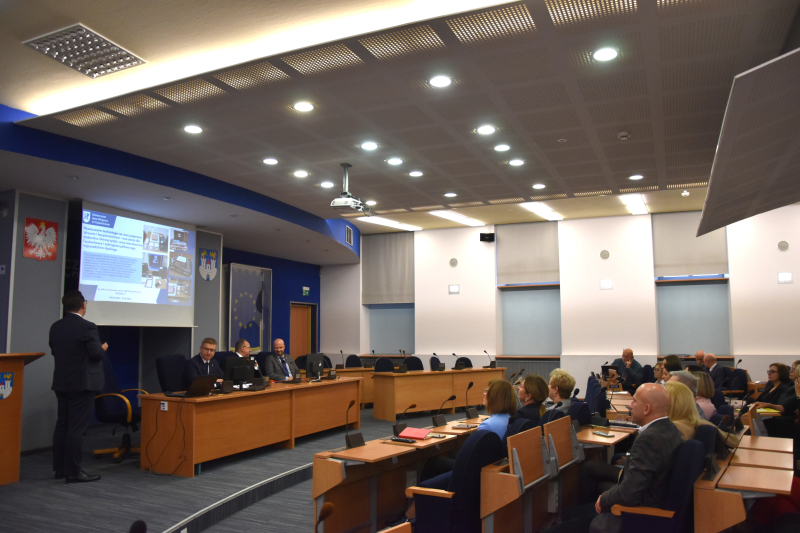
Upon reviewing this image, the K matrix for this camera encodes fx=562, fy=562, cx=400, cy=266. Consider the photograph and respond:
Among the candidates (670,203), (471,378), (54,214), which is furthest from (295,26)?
(670,203)

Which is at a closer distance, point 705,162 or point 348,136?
point 348,136

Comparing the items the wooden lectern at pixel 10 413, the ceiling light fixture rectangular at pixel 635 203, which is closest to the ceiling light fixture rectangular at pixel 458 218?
the ceiling light fixture rectangular at pixel 635 203

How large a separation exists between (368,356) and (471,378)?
139 inches

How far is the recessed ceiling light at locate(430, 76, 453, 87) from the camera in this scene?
4.75m

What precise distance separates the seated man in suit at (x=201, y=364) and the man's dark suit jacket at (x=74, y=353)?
4.08ft

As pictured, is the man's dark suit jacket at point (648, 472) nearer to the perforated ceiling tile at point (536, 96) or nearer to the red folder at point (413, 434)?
the red folder at point (413, 434)

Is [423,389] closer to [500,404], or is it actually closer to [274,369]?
[274,369]

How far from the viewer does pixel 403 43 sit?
4.19 meters

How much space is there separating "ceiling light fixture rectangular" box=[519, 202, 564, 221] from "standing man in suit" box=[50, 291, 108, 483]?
312 inches

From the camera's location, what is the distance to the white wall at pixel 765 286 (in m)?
10.6

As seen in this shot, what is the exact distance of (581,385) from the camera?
11945 millimetres

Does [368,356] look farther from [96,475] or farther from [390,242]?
[96,475]

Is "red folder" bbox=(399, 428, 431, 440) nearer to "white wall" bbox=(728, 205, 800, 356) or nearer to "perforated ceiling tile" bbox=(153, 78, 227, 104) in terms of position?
"perforated ceiling tile" bbox=(153, 78, 227, 104)

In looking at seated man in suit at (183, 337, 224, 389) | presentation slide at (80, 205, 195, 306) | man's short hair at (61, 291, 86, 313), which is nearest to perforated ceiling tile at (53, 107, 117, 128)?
man's short hair at (61, 291, 86, 313)
